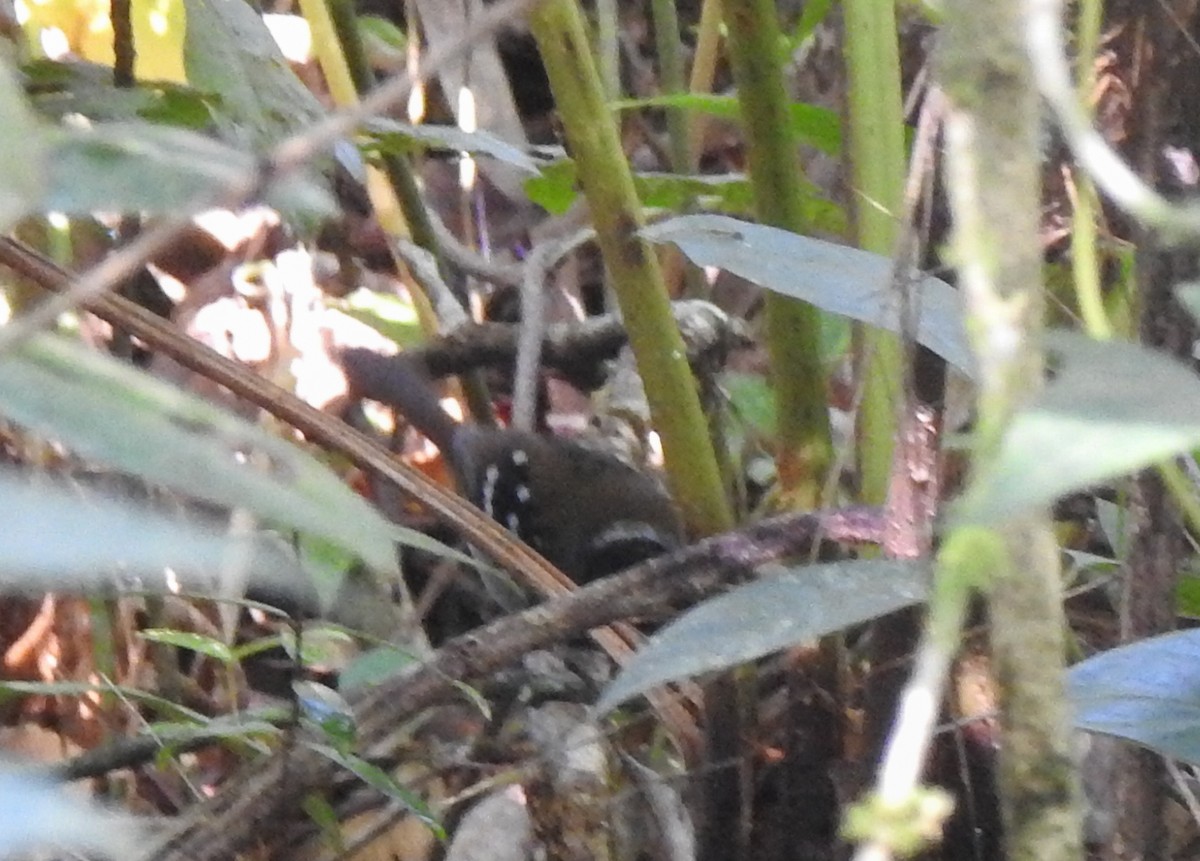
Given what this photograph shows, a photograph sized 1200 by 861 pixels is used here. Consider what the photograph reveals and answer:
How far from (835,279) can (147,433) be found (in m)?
0.40

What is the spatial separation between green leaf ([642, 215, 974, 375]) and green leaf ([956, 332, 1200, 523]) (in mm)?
331

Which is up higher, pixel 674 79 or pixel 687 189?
pixel 674 79

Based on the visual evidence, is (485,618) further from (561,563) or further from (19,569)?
(19,569)

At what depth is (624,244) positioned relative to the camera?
0.84 m

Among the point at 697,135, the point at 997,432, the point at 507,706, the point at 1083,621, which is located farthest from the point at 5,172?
the point at 697,135

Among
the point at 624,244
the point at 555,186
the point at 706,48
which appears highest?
the point at 706,48

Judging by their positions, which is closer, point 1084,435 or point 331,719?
point 1084,435

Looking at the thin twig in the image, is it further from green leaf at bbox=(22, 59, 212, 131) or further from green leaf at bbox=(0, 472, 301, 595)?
green leaf at bbox=(22, 59, 212, 131)

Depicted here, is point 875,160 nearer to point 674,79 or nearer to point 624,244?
point 624,244

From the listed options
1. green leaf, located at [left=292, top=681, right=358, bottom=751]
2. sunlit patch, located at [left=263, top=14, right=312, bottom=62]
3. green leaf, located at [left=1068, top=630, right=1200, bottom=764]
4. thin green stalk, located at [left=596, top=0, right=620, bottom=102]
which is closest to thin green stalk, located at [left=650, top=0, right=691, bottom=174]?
thin green stalk, located at [left=596, top=0, right=620, bottom=102]

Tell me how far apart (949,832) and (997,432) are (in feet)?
1.65

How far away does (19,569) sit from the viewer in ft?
0.68

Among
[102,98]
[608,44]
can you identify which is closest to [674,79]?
[608,44]

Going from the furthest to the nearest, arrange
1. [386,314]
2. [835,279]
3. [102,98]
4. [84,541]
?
[386,314] → [102,98] → [835,279] → [84,541]
